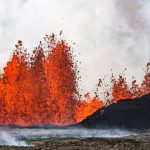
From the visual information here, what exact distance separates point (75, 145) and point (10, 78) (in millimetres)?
69458

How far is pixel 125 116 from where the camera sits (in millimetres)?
58312

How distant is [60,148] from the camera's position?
22.2 m

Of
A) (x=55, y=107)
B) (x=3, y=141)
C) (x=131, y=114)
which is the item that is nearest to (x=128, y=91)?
(x=55, y=107)

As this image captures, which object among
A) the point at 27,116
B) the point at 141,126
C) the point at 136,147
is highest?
the point at 27,116

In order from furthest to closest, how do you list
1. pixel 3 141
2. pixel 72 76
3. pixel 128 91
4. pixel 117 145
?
1. pixel 128 91
2. pixel 72 76
3. pixel 3 141
4. pixel 117 145

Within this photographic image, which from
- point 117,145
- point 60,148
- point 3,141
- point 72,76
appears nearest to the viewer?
point 60,148

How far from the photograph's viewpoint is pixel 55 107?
93688 millimetres

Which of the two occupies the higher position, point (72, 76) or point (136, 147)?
point (72, 76)

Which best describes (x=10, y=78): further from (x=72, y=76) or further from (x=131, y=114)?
(x=131, y=114)

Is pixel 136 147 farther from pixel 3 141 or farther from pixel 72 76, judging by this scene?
pixel 72 76

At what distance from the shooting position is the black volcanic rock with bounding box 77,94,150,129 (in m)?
55.1

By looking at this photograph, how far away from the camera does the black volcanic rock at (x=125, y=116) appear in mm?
55094

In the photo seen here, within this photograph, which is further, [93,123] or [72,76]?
[72,76]

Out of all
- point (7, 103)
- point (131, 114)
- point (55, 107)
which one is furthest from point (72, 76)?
point (131, 114)
